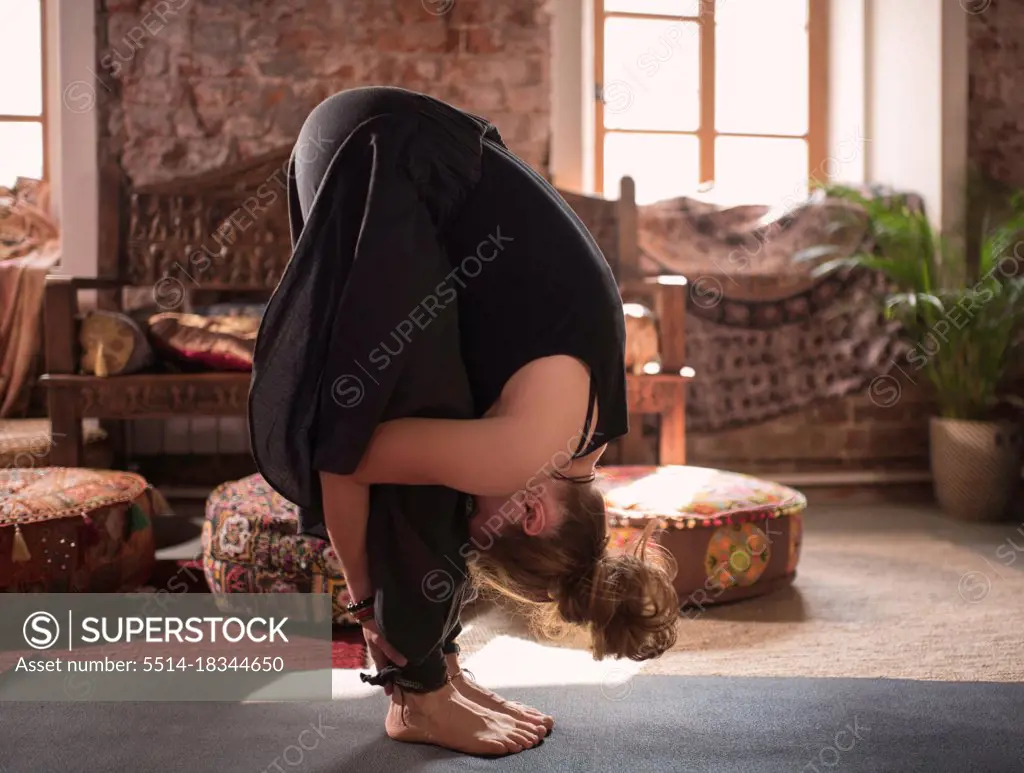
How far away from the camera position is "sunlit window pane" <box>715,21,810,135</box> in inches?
174

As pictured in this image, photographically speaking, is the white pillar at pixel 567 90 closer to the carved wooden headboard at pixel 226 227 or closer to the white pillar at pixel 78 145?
the carved wooden headboard at pixel 226 227

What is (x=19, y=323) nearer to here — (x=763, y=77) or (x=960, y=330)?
(x=763, y=77)

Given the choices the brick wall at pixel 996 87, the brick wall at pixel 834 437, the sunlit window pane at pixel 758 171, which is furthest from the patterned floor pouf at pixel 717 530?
the brick wall at pixel 996 87

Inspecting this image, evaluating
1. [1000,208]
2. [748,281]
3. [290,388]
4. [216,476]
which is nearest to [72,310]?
[216,476]

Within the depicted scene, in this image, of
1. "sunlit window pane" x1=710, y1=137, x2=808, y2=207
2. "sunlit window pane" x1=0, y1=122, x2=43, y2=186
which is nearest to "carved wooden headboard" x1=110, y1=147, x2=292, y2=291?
"sunlit window pane" x1=0, y1=122, x2=43, y2=186

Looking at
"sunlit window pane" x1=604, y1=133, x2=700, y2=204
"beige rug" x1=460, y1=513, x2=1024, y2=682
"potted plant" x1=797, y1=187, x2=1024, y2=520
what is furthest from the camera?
"sunlit window pane" x1=604, y1=133, x2=700, y2=204

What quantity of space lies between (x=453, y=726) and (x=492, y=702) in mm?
141

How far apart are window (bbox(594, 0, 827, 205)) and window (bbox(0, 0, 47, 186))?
94.6 inches

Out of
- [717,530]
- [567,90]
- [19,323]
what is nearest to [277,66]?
[567,90]

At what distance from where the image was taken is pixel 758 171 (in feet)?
14.7

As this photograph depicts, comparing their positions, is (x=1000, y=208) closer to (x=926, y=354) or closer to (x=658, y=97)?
(x=926, y=354)

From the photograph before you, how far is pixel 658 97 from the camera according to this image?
4.37 m

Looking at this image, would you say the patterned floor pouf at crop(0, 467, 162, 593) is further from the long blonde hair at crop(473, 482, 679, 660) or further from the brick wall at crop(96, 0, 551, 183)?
the brick wall at crop(96, 0, 551, 183)

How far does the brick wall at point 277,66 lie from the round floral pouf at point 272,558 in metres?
2.19
